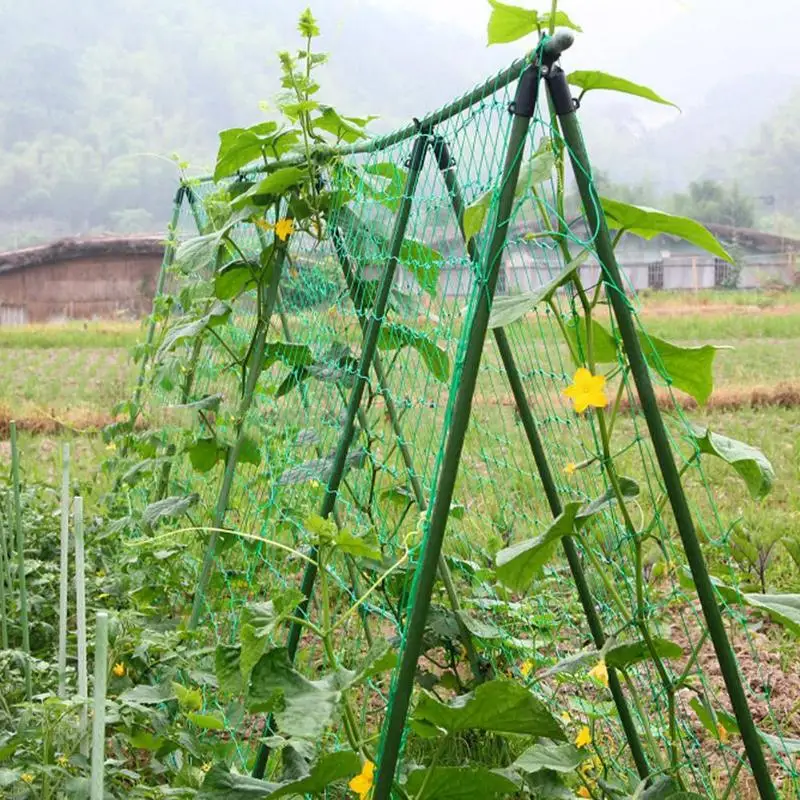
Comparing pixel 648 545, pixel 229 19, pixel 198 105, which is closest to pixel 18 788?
pixel 648 545

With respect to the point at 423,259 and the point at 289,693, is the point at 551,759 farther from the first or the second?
the point at 423,259

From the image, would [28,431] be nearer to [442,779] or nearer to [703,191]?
[442,779]

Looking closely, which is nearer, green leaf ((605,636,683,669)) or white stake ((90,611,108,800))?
white stake ((90,611,108,800))

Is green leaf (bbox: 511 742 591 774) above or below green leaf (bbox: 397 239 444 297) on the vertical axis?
below

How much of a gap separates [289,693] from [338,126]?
927mm

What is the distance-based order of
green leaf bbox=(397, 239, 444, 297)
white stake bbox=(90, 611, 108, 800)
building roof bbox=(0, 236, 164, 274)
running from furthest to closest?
building roof bbox=(0, 236, 164, 274) < green leaf bbox=(397, 239, 444, 297) < white stake bbox=(90, 611, 108, 800)

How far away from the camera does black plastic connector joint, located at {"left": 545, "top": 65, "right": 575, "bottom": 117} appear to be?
88cm

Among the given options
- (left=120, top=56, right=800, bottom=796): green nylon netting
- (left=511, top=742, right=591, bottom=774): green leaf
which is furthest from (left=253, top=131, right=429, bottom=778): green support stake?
(left=511, top=742, right=591, bottom=774): green leaf

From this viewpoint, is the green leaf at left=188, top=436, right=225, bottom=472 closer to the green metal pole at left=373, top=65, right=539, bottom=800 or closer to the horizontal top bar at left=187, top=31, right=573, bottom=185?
the horizontal top bar at left=187, top=31, right=573, bottom=185

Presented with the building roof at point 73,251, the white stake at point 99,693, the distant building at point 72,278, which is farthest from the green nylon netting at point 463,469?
the distant building at point 72,278

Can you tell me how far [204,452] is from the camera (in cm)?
179

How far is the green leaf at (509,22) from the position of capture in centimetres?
90

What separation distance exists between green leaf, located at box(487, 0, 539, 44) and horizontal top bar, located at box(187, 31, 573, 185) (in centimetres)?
2

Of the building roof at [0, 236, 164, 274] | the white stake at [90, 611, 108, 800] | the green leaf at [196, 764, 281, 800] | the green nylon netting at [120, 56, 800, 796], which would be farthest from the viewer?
the building roof at [0, 236, 164, 274]
